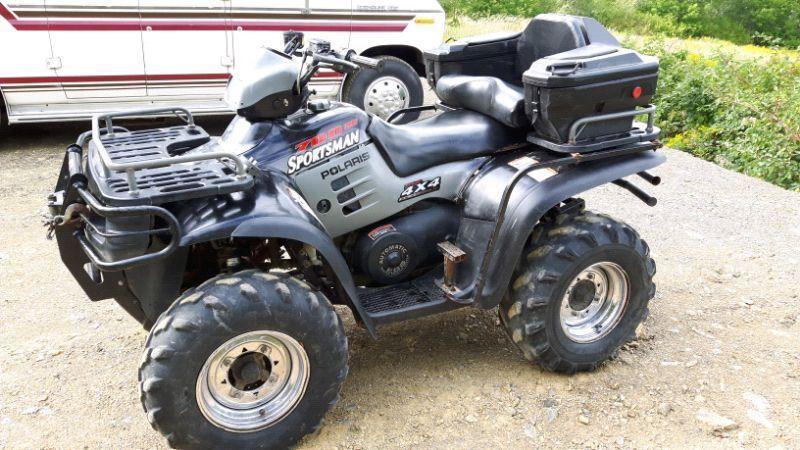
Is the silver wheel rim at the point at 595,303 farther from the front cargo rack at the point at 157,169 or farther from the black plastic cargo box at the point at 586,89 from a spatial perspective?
the front cargo rack at the point at 157,169

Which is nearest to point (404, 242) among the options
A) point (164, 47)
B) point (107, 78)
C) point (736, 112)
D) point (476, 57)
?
point (476, 57)

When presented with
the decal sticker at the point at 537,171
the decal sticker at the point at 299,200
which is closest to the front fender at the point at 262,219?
the decal sticker at the point at 299,200

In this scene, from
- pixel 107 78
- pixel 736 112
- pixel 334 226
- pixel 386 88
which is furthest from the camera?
pixel 736 112

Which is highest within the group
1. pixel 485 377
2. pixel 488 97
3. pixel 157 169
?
pixel 488 97

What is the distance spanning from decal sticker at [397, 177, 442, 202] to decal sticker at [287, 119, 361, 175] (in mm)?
367

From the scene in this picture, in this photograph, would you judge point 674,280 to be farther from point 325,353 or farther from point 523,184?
point 325,353

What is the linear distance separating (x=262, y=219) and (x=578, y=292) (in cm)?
180

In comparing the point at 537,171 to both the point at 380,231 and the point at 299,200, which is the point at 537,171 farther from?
the point at 299,200

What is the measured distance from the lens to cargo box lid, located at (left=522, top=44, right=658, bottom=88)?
11.6ft

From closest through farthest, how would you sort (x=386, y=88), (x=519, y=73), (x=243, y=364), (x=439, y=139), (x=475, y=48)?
(x=243, y=364), (x=439, y=139), (x=475, y=48), (x=519, y=73), (x=386, y=88)

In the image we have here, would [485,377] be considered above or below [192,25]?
below

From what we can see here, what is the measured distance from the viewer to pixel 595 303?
404cm

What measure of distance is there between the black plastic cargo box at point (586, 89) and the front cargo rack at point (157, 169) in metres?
1.48

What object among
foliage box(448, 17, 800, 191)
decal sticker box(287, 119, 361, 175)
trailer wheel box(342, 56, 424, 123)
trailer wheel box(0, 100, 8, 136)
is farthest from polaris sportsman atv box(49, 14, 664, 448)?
foliage box(448, 17, 800, 191)
